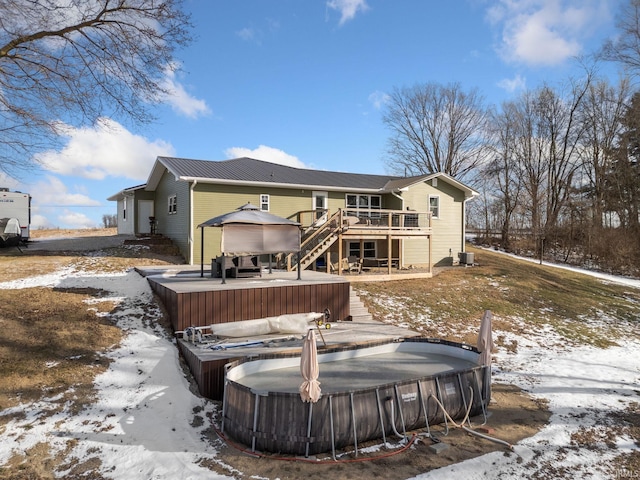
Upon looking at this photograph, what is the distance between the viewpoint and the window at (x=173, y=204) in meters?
17.6

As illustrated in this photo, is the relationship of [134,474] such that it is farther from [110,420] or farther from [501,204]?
[501,204]

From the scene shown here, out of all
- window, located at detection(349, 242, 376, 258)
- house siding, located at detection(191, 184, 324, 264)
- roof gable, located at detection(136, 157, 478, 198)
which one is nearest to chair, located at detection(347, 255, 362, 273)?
window, located at detection(349, 242, 376, 258)

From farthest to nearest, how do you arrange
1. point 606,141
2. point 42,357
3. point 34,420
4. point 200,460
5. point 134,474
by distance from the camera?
point 606,141
point 42,357
point 34,420
point 200,460
point 134,474

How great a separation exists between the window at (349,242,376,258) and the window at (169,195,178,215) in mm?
8279

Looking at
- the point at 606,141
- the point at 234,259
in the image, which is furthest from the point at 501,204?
the point at 234,259

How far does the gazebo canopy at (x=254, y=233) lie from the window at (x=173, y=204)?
6.96 meters

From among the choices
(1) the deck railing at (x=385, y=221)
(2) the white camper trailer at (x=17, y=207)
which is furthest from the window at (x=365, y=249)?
(2) the white camper trailer at (x=17, y=207)

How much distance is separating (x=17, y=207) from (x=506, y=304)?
74.8 feet

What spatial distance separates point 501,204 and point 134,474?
36329 millimetres

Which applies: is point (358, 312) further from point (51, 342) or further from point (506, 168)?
point (506, 168)

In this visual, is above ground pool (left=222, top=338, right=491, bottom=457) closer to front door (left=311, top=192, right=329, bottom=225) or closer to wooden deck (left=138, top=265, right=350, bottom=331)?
wooden deck (left=138, top=265, right=350, bottom=331)

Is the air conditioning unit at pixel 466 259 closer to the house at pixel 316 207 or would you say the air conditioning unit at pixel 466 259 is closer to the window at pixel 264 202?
the house at pixel 316 207

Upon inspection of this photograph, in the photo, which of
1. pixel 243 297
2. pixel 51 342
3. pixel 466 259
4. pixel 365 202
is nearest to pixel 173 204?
pixel 365 202

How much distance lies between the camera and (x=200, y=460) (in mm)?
5297
